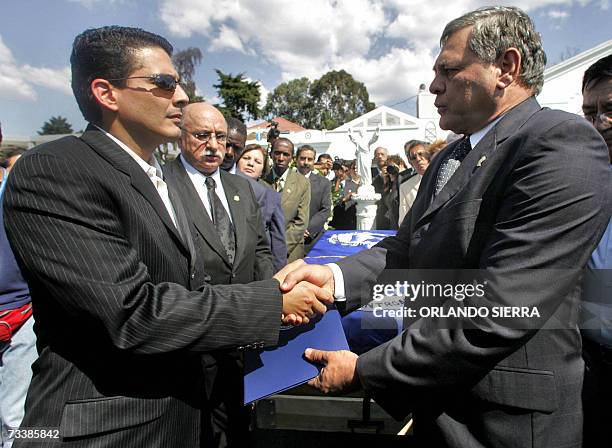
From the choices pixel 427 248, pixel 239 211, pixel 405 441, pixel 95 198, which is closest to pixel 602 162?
pixel 427 248

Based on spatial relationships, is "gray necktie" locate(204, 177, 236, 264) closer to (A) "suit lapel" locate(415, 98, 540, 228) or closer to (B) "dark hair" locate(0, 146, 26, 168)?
(A) "suit lapel" locate(415, 98, 540, 228)

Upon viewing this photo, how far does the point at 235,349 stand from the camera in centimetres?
150

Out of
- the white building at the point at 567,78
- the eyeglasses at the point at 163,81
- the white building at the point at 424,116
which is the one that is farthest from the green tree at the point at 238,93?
the eyeglasses at the point at 163,81

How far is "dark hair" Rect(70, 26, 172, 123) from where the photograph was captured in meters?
1.55

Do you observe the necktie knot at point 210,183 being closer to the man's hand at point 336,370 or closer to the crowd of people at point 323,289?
the crowd of people at point 323,289

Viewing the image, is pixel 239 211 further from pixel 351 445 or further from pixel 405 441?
pixel 405 441

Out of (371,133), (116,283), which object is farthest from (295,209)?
(371,133)

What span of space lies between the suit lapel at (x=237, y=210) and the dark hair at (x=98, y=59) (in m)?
1.33

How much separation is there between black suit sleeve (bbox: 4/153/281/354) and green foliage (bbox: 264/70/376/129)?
61.3 metres

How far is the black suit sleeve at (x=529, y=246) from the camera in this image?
120cm

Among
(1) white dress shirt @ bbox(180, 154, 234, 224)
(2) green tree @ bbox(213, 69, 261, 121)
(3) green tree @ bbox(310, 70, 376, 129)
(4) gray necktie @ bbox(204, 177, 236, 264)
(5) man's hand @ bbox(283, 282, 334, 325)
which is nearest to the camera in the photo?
(5) man's hand @ bbox(283, 282, 334, 325)

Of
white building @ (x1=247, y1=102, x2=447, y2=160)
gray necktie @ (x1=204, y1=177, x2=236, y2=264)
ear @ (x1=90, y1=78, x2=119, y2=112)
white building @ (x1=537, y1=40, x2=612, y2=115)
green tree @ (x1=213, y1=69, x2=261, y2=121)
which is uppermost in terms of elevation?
green tree @ (x1=213, y1=69, x2=261, y2=121)

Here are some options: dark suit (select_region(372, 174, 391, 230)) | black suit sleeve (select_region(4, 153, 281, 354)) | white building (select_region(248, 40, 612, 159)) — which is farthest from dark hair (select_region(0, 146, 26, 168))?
white building (select_region(248, 40, 612, 159))

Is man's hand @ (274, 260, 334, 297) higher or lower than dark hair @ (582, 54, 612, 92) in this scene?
lower
